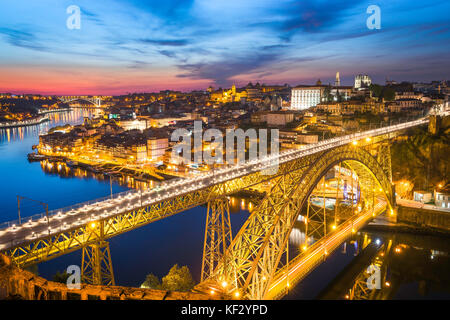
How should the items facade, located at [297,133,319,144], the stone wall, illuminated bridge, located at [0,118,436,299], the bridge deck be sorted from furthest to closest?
1. facade, located at [297,133,319,144]
2. illuminated bridge, located at [0,118,436,299]
3. the bridge deck
4. the stone wall

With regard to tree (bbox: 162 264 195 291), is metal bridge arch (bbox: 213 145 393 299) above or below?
above

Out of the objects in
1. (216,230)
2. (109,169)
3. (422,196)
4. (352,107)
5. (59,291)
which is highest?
(352,107)

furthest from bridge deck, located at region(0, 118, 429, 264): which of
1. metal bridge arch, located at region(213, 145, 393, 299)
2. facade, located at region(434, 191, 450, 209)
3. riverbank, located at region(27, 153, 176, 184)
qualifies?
riverbank, located at region(27, 153, 176, 184)

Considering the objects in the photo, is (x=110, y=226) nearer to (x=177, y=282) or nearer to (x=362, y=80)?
(x=177, y=282)

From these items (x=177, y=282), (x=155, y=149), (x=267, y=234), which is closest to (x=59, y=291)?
(x=267, y=234)

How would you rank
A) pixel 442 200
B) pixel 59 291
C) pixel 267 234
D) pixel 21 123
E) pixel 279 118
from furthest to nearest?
1. pixel 21 123
2. pixel 279 118
3. pixel 442 200
4. pixel 267 234
5. pixel 59 291

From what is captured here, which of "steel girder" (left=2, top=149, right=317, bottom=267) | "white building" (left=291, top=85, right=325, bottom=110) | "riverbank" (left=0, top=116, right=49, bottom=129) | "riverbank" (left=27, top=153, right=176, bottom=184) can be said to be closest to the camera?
"steel girder" (left=2, top=149, right=317, bottom=267)

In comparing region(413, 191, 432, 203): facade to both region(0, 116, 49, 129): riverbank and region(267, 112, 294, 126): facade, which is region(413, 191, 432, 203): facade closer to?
region(267, 112, 294, 126): facade

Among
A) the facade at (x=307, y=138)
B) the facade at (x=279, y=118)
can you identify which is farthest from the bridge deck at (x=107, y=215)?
the facade at (x=279, y=118)
